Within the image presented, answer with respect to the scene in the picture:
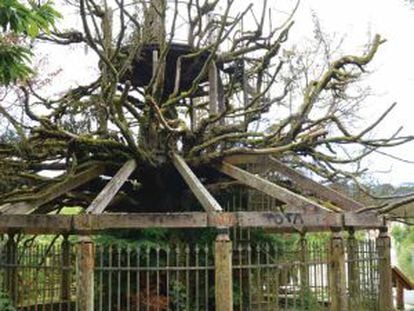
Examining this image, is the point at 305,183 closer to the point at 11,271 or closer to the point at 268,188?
the point at 268,188

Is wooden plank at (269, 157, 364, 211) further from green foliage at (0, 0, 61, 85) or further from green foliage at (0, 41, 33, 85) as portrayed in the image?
green foliage at (0, 41, 33, 85)

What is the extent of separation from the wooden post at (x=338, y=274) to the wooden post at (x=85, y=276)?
4411mm

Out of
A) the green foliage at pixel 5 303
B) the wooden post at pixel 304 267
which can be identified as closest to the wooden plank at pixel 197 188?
the wooden post at pixel 304 267

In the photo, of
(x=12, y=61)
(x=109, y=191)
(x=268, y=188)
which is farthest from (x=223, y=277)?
(x=12, y=61)

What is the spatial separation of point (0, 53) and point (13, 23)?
490 millimetres

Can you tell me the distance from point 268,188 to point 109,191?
3185mm

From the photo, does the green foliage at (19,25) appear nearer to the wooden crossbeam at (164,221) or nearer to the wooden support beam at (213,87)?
the wooden crossbeam at (164,221)

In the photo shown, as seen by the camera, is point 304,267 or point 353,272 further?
point 353,272

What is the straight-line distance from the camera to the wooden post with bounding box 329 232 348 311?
10.6 meters

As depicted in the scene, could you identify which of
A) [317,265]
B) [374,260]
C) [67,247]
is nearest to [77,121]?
[67,247]

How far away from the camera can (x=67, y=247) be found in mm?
10484

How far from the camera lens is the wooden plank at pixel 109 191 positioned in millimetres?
10035

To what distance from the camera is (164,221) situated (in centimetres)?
1002

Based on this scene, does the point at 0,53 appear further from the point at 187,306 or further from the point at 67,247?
the point at 187,306
